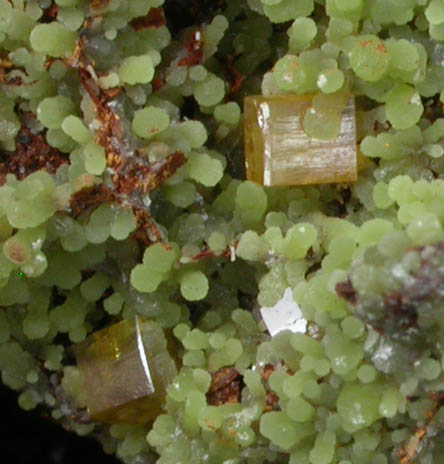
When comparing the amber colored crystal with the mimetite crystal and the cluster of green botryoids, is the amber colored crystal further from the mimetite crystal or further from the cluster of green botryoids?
the mimetite crystal

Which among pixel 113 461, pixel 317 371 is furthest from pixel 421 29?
pixel 113 461

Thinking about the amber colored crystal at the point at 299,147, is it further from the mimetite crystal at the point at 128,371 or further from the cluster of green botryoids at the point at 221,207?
the mimetite crystal at the point at 128,371

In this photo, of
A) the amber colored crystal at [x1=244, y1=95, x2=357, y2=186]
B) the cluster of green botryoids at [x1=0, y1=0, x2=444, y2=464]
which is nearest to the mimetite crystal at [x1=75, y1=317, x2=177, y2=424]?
the cluster of green botryoids at [x1=0, y1=0, x2=444, y2=464]

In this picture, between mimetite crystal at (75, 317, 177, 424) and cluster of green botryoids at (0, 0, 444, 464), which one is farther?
mimetite crystal at (75, 317, 177, 424)

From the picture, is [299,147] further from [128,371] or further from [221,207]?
[128,371]

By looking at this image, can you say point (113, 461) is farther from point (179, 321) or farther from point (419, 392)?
point (419, 392)

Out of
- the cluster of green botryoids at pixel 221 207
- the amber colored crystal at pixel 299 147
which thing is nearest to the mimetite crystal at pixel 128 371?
the cluster of green botryoids at pixel 221 207
